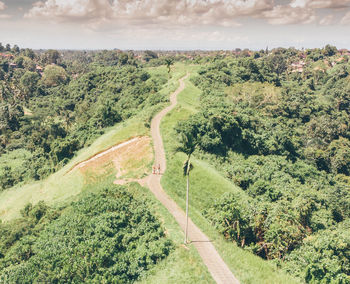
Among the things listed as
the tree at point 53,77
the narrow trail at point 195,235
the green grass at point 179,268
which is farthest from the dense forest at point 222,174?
the tree at point 53,77

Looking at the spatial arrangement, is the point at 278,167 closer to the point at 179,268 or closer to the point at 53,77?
the point at 179,268

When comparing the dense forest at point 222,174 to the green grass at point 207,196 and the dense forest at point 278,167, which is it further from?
the green grass at point 207,196

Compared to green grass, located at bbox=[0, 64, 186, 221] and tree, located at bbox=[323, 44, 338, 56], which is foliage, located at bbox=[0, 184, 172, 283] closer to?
green grass, located at bbox=[0, 64, 186, 221]

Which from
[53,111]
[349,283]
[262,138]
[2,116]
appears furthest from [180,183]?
[53,111]

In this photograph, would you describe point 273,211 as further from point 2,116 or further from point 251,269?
point 2,116

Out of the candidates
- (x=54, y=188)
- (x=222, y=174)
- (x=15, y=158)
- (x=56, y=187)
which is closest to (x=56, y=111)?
(x=15, y=158)

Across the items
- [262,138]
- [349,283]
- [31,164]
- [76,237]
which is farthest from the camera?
[31,164]

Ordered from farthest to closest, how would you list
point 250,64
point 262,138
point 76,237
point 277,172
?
point 250,64 → point 262,138 → point 277,172 → point 76,237
